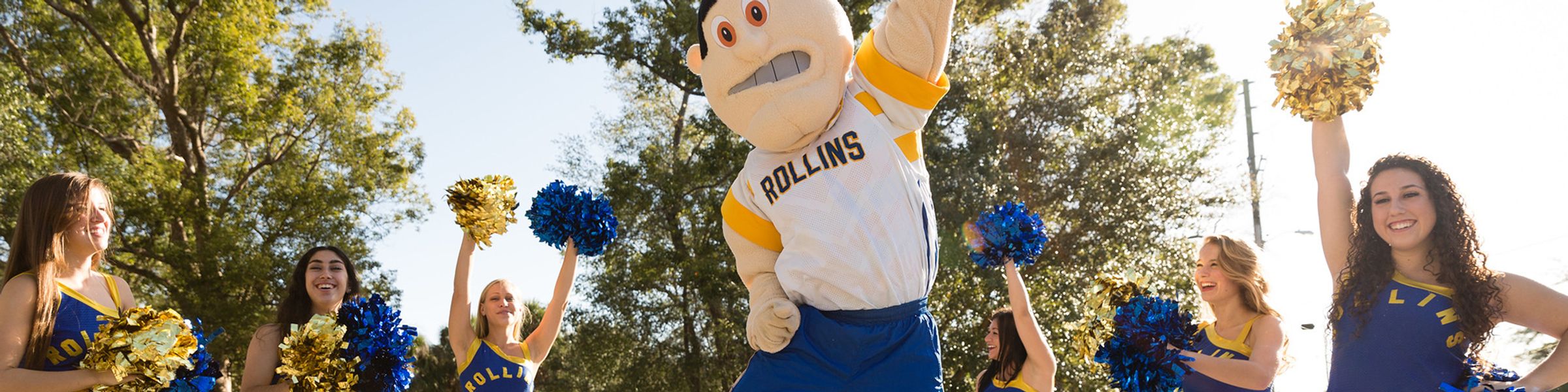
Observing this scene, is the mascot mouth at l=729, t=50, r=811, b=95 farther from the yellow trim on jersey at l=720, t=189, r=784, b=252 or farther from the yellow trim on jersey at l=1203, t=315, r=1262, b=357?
the yellow trim on jersey at l=1203, t=315, r=1262, b=357

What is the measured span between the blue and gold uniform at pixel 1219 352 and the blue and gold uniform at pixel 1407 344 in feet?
2.78

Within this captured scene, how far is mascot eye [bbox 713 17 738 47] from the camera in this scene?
400 cm

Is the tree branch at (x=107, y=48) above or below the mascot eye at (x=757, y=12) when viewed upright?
above

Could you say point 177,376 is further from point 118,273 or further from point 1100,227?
point 118,273

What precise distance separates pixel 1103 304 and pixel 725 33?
6.45 ft

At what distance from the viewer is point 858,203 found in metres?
3.67

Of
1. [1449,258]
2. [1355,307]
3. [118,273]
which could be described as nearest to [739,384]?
[1355,307]

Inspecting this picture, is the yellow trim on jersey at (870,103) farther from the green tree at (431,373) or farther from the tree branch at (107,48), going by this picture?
the green tree at (431,373)

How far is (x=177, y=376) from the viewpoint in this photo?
4.53 m

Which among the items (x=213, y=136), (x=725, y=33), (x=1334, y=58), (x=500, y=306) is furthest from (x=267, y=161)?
(x=1334, y=58)

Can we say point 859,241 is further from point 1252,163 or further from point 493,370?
point 1252,163

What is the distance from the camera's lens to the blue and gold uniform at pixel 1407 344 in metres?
3.74

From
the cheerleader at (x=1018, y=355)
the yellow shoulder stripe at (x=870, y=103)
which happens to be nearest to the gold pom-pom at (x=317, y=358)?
the yellow shoulder stripe at (x=870, y=103)

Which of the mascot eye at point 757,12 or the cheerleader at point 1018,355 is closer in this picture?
the mascot eye at point 757,12
